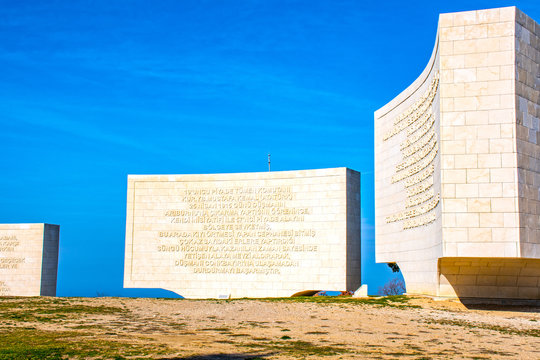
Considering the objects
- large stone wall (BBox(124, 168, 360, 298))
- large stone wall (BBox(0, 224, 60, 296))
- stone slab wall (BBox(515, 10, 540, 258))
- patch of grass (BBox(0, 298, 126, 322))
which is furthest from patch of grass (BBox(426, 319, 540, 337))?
large stone wall (BBox(0, 224, 60, 296))

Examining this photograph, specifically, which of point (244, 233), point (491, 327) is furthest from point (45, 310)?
point (244, 233)

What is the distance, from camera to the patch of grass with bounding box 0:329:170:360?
1208 centimetres

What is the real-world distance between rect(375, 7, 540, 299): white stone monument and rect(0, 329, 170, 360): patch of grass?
39.4 feet

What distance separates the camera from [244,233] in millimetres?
34250

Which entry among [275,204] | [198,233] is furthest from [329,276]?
[198,233]

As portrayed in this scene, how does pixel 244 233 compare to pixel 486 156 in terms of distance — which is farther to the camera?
pixel 244 233

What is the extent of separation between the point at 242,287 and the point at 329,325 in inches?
665

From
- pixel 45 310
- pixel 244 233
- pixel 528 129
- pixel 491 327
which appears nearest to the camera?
pixel 491 327

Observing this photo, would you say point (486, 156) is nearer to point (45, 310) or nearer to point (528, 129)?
point (528, 129)

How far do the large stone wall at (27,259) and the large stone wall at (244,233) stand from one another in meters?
9.63

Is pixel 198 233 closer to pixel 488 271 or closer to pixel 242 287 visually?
pixel 242 287

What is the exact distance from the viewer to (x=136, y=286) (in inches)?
1427

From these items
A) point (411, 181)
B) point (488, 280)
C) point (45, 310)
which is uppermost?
point (411, 181)

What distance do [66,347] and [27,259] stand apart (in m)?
32.4
